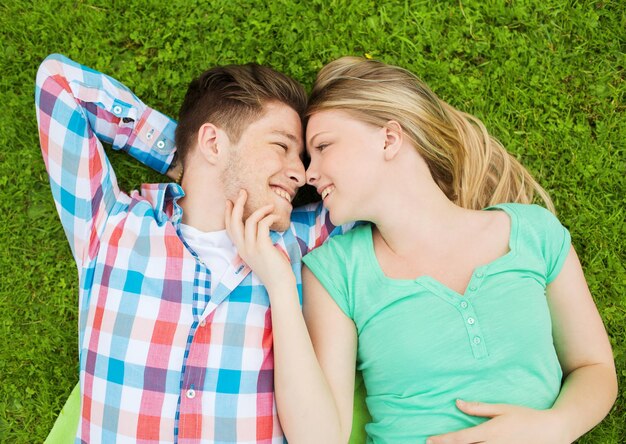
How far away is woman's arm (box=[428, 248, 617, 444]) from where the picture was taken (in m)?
2.91

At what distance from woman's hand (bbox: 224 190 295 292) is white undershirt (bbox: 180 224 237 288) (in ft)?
0.38

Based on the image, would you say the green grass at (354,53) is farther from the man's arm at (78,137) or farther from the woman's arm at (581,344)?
the woman's arm at (581,344)

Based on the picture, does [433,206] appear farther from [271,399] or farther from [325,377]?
[271,399]

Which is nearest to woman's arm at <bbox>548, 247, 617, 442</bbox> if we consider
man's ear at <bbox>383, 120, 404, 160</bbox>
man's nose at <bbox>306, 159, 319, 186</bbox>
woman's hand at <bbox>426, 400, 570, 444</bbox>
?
woman's hand at <bbox>426, 400, 570, 444</bbox>

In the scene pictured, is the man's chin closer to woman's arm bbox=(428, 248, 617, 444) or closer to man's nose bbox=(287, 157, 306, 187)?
man's nose bbox=(287, 157, 306, 187)

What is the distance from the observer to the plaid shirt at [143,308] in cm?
302

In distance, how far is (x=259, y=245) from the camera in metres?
3.10

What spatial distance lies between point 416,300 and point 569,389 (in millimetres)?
946

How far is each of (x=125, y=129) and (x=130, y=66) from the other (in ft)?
2.15

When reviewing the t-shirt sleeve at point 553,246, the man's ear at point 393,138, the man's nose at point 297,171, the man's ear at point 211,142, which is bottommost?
the t-shirt sleeve at point 553,246

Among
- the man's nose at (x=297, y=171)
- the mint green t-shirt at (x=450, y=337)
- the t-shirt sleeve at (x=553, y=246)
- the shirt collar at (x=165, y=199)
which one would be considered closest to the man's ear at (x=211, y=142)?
the shirt collar at (x=165, y=199)

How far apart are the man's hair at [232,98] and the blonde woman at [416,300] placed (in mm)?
211

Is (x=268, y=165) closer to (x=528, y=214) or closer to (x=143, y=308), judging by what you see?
(x=143, y=308)

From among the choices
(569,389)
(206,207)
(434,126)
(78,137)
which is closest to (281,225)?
(206,207)
